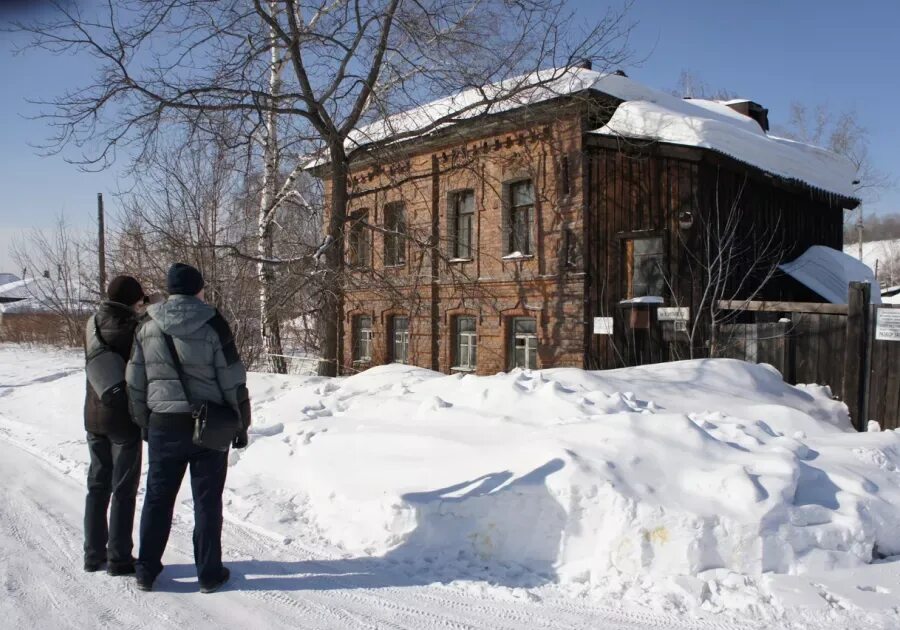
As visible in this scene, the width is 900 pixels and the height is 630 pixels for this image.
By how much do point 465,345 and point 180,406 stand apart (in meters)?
12.7

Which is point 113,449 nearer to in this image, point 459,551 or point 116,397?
point 116,397

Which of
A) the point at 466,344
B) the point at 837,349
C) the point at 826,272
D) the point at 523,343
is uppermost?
the point at 826,272

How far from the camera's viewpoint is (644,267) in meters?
12.7

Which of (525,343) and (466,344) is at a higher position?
(525,343)

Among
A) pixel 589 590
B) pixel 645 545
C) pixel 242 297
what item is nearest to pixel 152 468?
pixel 589 590

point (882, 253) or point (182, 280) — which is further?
point (882, 253)

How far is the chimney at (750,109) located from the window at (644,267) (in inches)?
273

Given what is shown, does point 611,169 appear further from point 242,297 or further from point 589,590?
point 589,590

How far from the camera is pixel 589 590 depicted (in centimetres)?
395

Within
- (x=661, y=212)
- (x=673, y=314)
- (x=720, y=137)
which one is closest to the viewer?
(x=720, y=137)

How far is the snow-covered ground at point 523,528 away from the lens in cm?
369

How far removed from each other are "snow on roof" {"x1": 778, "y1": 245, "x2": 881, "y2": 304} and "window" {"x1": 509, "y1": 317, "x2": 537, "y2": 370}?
5276mm

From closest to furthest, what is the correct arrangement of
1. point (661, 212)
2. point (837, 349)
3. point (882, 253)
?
point (837, 349) → point (661, 212) → point (882, 253)

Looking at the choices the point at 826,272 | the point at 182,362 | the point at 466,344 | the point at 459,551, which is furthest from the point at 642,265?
the point at 182,362
